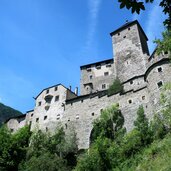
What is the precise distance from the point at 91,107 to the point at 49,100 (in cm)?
943

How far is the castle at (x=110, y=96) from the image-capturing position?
33.8 meters

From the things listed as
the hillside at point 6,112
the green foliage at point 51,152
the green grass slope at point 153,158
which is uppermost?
the hillside at point 6,112

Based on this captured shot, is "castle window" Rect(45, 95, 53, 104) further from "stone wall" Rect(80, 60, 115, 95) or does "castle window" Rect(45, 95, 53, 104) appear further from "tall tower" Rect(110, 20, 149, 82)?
"tall tower" Rect(110, 20, 149, 82)

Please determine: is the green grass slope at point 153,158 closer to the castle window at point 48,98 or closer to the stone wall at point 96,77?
the castle window at point 48,98

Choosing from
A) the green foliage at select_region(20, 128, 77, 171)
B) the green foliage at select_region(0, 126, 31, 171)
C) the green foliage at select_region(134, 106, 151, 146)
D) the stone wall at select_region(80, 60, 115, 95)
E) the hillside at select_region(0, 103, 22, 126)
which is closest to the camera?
the green foliage at select_region(134, 106, 151, 146)

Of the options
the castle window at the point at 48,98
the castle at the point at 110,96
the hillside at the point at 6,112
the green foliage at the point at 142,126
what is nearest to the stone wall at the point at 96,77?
the castle at the point at 110,96

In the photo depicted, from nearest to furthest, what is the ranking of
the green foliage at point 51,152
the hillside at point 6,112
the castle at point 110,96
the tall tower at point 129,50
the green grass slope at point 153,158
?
the green grass slope at point 153,158 < the green foliage at point 51,152 < the castle at point 110,96 < the tall tower at point 129,50 < the hillside at point 6,112

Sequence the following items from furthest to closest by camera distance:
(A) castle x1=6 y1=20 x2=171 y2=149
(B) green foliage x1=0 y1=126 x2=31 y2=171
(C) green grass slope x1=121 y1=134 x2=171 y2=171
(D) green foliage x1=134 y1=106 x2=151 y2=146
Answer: (B) green foliage x1=0 y1=126 x2=31 y2=171 → (A) castle x1=6 y1=20 x2=171 y2=149 → (D) green foliage x1=134 y1=106 x2=151 y2=146 → (C) green grass slope x1=121 y1=134 x2=171 y2=171

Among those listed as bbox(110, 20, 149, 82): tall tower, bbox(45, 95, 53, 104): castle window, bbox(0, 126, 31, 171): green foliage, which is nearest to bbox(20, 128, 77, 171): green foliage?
bbox(0, 126, 31, 171): green foliage

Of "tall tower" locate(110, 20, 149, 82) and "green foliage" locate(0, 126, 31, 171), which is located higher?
"tall tower" locate(110, 20, 149, 82)

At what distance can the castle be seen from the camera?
111 feet

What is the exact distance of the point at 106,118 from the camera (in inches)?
1351

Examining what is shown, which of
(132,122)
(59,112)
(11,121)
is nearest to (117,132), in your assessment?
(132,122)

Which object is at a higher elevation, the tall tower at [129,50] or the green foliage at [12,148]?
the tall tower at [129,50]
